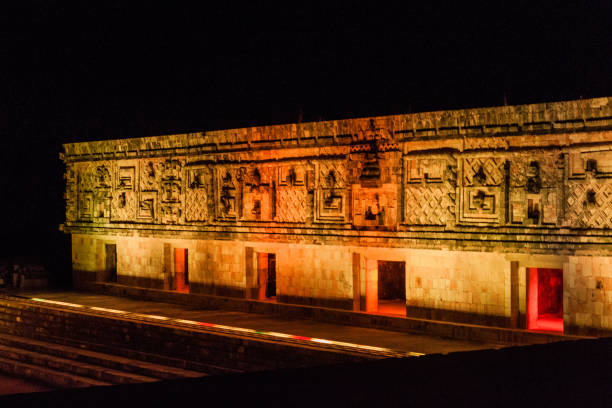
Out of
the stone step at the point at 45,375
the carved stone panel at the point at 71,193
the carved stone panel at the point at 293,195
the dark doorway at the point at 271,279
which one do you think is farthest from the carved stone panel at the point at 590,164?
the carved stone panel at the point at 71,193

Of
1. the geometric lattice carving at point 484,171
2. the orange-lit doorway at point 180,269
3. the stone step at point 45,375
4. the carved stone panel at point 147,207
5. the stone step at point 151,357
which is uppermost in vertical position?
the geometric lattice carving at point 484,171

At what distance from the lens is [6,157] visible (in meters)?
29.3

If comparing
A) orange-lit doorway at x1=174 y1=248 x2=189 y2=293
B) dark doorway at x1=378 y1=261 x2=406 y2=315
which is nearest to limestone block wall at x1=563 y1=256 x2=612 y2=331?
dark doorway at x1=378 y1=261 x2=406 y2=315

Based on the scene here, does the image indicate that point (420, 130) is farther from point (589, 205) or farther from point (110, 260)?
point (110, 260)

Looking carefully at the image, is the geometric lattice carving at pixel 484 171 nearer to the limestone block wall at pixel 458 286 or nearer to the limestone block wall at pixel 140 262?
the limestone block wall at pixel 458 286

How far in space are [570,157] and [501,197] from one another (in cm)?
143

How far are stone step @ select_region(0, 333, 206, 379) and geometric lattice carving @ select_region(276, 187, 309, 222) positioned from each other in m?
4.17

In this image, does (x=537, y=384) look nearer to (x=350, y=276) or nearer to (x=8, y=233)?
(x=350, y=276)

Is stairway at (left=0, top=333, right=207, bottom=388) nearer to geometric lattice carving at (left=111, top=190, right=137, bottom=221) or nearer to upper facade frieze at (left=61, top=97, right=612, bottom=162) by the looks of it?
geometric lattice carving at (left=111, top=190, right=137, bottom=221)

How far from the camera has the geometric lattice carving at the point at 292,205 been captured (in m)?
15.1

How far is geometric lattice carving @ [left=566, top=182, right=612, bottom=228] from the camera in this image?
36.7 ft

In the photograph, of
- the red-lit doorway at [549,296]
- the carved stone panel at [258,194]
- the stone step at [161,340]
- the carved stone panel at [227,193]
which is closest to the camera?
the stone step at [161,340]

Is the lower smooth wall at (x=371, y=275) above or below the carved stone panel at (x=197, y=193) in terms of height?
below

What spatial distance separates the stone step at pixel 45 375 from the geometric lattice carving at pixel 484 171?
26.6ft
